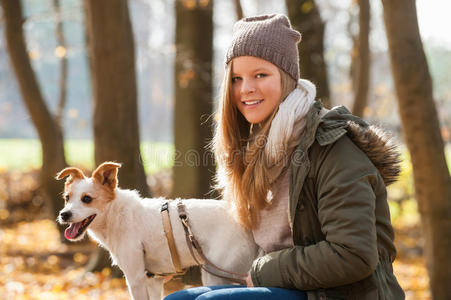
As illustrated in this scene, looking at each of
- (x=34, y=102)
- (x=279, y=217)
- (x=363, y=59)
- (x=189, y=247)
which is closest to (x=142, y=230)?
(x=189, y=247)

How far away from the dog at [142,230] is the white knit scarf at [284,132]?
0.68m

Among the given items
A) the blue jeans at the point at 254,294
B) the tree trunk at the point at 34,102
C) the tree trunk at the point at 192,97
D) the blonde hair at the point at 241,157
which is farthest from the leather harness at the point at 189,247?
the tree trunk at the point at 34,102

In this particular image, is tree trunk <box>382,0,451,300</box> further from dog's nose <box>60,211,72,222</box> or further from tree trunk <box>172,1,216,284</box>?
tree trunk <box>172,1,216,284</box>

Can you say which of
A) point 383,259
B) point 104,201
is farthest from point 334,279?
point 104,201

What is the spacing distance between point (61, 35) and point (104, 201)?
531 inches

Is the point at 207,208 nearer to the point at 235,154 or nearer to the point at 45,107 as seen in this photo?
the point at 235,154

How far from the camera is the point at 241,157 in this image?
298 cm

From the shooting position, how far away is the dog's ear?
3418 mm

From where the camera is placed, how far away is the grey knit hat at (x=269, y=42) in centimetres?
274

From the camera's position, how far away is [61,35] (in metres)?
15.5

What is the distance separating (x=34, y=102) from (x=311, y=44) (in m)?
6.02

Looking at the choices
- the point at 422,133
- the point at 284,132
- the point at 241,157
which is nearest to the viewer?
the point at 284,132

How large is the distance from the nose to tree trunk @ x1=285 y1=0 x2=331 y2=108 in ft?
18.3

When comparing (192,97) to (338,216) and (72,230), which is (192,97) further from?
(338,216)
